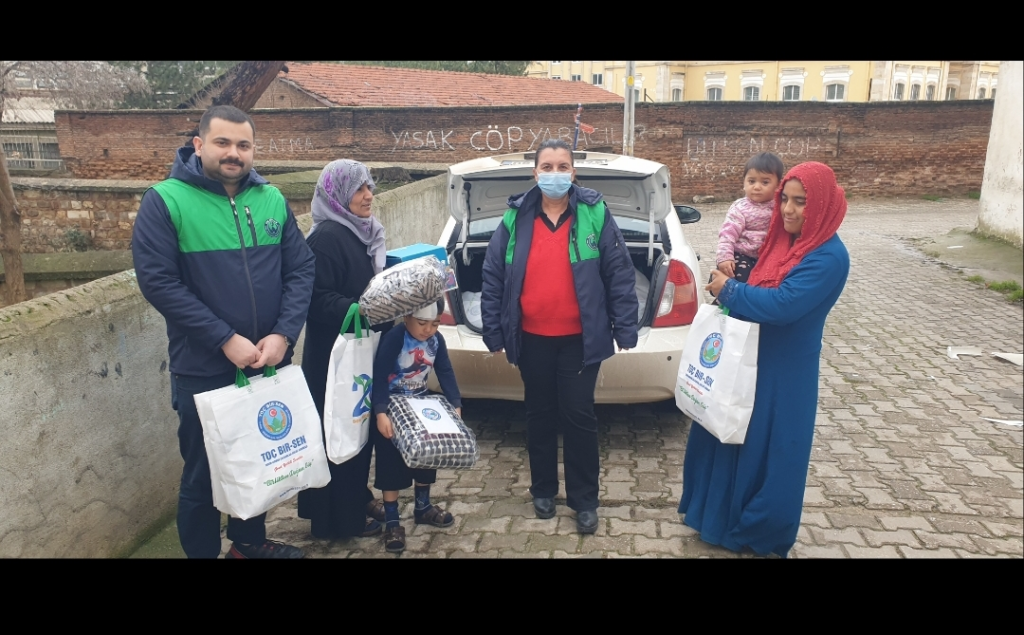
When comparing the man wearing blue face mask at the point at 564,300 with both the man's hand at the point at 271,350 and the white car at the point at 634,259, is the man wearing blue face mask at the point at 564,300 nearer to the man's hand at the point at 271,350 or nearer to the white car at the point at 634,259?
the white car at the point at 634,259

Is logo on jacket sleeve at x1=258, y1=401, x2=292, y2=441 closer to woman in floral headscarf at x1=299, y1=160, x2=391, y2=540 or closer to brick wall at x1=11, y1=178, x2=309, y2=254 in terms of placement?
woman in floral headscarf at x1=299, y1=160, x2=391, y2=540

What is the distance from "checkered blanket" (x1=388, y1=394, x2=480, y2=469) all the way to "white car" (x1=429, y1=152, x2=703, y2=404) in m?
1.01

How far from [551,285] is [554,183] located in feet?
1.54

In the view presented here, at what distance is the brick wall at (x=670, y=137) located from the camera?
1831 centimetres

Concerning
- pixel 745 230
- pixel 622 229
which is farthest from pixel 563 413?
pixel 622 229

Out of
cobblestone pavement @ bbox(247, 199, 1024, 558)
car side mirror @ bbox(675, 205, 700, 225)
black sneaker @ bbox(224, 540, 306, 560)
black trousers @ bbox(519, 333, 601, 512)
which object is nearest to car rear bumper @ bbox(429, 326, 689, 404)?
cobblestone pavement @ bbox(247, 199, 1024, 558)

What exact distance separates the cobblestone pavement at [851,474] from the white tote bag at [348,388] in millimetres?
593

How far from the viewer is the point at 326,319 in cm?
324

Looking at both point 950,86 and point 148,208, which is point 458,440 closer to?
point 148,208

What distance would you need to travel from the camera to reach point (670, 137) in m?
18.8

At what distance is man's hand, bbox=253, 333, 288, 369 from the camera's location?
111 inches

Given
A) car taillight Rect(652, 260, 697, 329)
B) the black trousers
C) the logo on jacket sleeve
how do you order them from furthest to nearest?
1. car taillight Rect(652, 260, 697, 329)
2. the black trousers
3. the logo on jacket sleeve

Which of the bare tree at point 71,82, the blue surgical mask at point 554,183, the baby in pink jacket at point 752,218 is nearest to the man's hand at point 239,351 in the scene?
the blue surgical mask at point 554,183

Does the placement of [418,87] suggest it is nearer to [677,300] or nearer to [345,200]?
[677,300]
